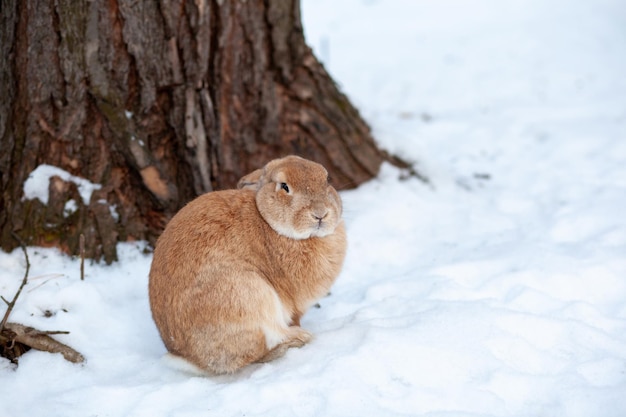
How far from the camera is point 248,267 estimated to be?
3.23m

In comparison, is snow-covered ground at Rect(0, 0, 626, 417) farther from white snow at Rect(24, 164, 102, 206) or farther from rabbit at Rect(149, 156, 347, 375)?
white snow at Rect(24, 164, 102, 206)

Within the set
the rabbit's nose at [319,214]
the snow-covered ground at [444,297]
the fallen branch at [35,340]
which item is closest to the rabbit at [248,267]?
the rabbit's nose at [319,214]

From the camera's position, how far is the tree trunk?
3.82m

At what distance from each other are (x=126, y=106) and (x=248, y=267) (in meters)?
1.40

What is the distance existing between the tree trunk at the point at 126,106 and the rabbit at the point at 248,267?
88 cm

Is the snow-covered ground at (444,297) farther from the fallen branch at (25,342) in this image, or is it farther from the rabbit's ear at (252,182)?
the rabbit's ear at (252,182)

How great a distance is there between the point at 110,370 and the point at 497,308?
1.90m

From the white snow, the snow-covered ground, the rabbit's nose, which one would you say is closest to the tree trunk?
the white snow

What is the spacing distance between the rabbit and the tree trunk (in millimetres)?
884

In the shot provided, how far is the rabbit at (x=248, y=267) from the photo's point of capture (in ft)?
10.2

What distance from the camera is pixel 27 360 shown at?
3.23 meters

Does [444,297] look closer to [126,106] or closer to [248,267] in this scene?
[248,267]

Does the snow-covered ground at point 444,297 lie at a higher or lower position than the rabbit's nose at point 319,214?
lower

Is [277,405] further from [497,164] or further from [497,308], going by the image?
[497,164]
